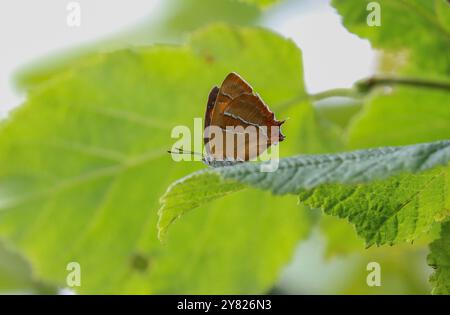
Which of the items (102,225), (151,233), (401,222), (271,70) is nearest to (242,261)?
(151,233)

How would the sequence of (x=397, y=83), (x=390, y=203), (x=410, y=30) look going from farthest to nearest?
(x=410, y=30) → (x=397, y=83) → (x=390, y=203)

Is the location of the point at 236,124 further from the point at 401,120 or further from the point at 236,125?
the point at 401,120

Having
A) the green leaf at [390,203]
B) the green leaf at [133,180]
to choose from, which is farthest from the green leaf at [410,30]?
the green leaf at [390,203]

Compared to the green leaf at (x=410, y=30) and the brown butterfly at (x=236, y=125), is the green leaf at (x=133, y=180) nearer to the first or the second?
the green leaf at (x=410, y=30)

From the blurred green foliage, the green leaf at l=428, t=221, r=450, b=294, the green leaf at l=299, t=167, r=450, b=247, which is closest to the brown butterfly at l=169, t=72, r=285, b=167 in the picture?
the green leaf at l=299, t=167, r=450, b=247

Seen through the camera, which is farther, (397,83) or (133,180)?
(133,180)

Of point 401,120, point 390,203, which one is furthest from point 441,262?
Result: point 401,120

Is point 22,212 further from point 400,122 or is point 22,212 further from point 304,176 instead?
point 304,176
